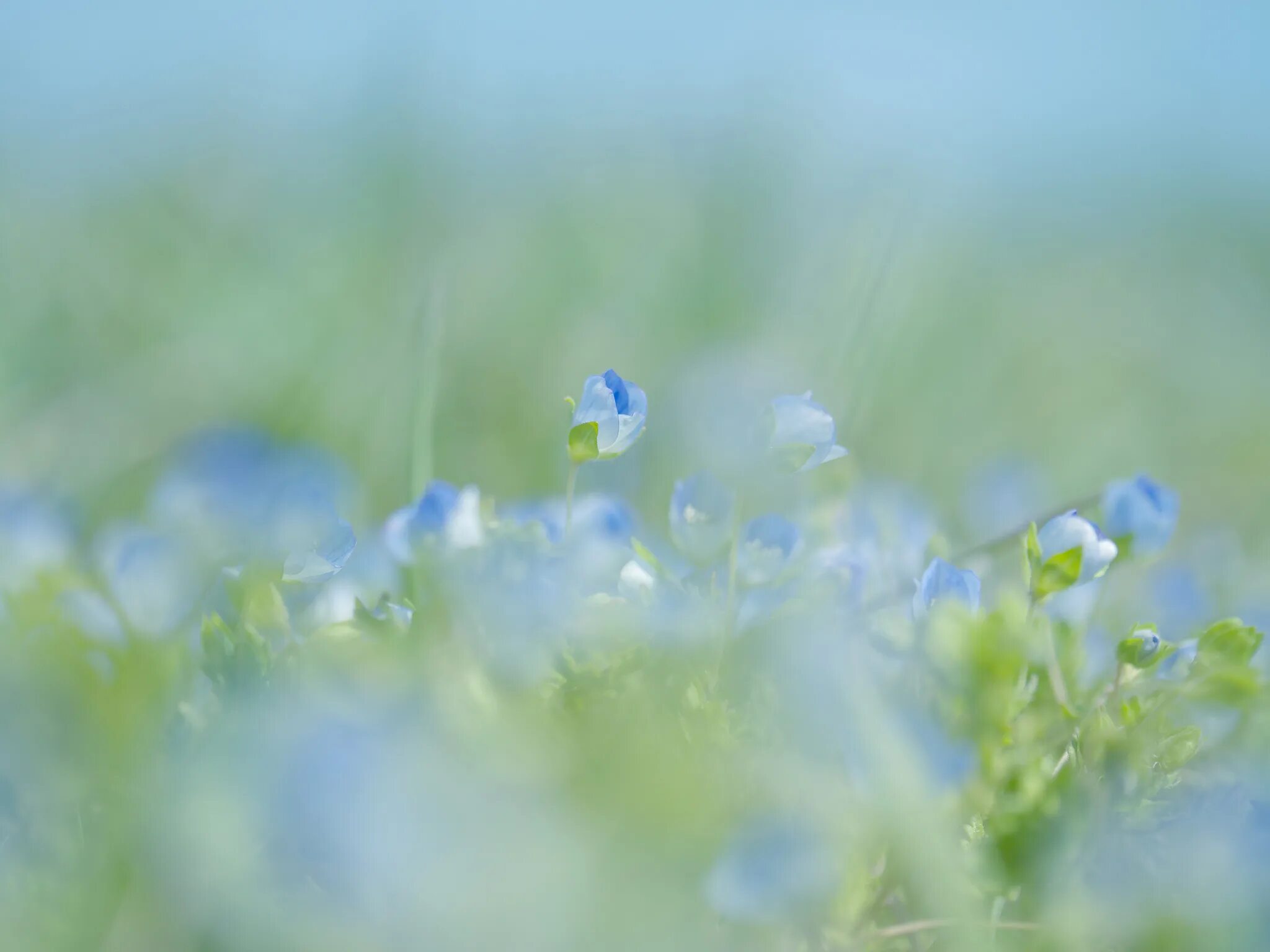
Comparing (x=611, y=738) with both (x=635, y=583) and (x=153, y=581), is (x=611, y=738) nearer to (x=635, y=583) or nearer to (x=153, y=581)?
(x=635, y=583)

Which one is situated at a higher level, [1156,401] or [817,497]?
[1156,401]

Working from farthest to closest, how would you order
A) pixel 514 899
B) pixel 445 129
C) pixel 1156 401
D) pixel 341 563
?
pixel 445 129 → pixel 1156 401 → pixel 341 563 → pixel 514 899

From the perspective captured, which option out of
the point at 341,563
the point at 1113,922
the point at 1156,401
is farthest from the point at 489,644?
the point at 1156,401

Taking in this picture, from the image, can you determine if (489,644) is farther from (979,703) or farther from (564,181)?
(564,181)

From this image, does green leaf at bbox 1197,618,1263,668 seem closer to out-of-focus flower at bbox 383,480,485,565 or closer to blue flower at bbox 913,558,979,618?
blue flower at bbox 913,558,979,618

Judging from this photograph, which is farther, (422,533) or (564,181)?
(564,181)

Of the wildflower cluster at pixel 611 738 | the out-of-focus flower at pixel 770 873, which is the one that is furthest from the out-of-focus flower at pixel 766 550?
the out-of-focus flower at pixel 770 873
